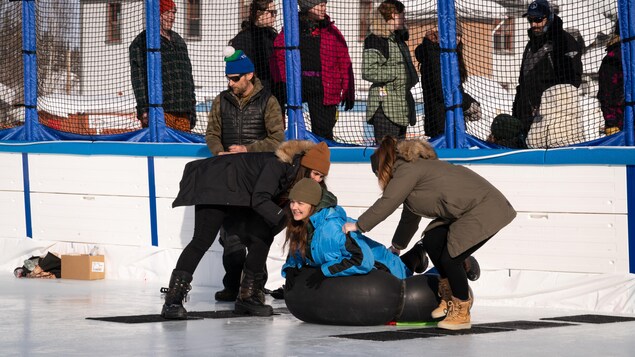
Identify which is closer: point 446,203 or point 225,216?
point 446,203

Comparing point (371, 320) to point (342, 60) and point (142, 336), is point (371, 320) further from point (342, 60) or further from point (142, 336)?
point (342, 60)

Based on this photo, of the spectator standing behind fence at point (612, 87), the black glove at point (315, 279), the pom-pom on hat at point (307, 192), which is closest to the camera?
the pom-pom on hat at point (307, 192)

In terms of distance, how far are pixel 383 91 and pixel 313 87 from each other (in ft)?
2.23

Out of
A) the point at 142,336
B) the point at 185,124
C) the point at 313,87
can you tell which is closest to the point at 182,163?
the point at 185,124

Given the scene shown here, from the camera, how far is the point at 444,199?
775 cm

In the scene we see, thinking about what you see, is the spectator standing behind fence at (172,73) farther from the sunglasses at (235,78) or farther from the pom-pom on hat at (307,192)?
the pom-pom on hat at (307,192)

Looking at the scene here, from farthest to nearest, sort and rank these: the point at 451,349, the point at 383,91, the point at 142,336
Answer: the point at 383,91 → the point at 142,336 → the point at 451,349

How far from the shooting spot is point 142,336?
741cm

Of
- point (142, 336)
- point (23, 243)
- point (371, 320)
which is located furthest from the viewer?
point (23, 243)

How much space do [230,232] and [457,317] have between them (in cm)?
216

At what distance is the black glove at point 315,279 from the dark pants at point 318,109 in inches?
113

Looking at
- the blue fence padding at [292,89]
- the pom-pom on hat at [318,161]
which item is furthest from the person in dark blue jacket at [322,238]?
the blue fence padding at [292,89]

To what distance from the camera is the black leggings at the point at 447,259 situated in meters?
7.79

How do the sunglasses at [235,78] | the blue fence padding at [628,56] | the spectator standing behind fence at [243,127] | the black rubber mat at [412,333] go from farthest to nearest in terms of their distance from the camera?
1. the spectator standing behind fence at [243,127]
2. the sunglasses at [235,78]
3. the blue fence padding at [628,56]
4. the black rubber mat at [412,333]
